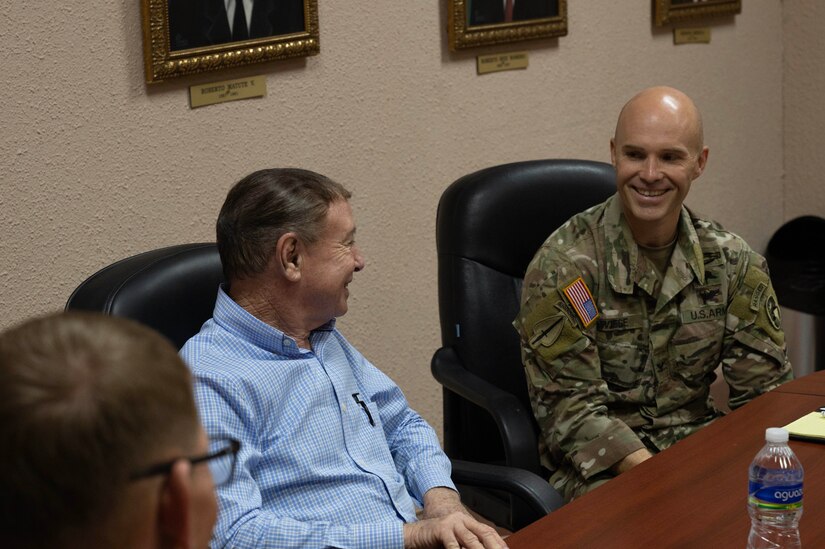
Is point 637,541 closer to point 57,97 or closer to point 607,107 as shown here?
point 57,97

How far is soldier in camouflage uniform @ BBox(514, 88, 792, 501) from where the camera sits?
241 centimetres

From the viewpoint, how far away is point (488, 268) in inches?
104

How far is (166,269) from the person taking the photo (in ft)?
6.33

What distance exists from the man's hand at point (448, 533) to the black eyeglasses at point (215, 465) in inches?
31.4

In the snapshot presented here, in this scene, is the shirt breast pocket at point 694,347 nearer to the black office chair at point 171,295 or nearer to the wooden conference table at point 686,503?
the wooden conference table at point 686,503

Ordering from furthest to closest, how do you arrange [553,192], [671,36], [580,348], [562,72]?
[671,36], [562,72], [553,192], [580,348]

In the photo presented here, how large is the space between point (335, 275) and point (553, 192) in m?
0.88

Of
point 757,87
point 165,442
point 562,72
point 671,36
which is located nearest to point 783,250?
point 757,87

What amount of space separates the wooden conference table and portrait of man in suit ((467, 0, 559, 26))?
73.4 inches

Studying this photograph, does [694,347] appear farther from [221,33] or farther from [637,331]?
[221,33]

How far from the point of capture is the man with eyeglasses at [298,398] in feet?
5.75

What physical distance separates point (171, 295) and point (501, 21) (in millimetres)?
2083

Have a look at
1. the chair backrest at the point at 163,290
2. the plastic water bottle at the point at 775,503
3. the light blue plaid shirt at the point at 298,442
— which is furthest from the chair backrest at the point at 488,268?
the plastic water bottle at the point at 775,503

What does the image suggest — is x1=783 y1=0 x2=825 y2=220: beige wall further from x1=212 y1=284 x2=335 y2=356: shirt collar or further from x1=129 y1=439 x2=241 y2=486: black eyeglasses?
x1=129 y1=439 x2=241 y2=486: black eyeglasses
